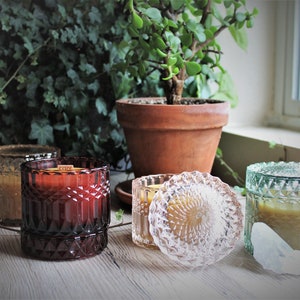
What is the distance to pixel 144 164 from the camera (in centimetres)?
95

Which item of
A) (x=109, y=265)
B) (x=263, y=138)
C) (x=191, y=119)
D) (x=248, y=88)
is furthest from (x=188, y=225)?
(x=248, y=88)

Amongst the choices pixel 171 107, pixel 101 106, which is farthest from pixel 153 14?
pixel 101 106

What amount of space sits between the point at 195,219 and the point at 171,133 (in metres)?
0.25

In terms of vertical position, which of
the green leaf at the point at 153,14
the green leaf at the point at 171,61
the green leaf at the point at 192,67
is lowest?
the green leaf at the point at 192,67

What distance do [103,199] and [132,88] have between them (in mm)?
515

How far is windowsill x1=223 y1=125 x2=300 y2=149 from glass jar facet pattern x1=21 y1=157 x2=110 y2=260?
52 centimetres

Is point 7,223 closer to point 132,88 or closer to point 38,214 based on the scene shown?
point 38,214

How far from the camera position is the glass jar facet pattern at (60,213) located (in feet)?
2.27

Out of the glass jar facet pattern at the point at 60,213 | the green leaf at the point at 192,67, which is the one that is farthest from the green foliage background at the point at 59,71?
the glass jar facet pattern at the point at 60,213

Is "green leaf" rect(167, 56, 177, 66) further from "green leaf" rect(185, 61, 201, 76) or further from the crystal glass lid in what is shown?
the crystal glass lid

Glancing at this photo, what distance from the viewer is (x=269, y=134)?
1228 mm

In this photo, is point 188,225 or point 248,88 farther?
point 248,88

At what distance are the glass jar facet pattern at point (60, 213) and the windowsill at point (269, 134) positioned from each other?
0.52 metres

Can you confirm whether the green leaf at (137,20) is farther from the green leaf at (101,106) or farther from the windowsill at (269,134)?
the windowsill at (269,134)
